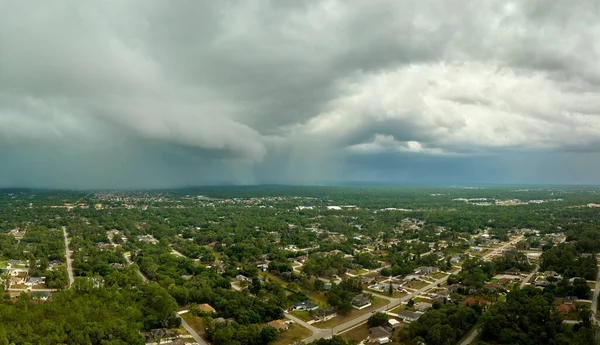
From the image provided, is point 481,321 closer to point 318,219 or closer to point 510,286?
point 510,286

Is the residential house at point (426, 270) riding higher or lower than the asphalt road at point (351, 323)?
higher

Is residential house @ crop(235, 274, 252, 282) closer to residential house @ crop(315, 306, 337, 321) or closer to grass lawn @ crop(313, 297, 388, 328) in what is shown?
residential house @ crop(315, 306, 337, 321)

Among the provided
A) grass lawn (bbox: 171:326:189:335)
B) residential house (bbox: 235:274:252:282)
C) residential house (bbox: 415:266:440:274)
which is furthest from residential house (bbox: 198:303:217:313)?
residential house (bbox: 415:266:440:274)

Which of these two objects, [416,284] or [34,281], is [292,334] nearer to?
[416,284]

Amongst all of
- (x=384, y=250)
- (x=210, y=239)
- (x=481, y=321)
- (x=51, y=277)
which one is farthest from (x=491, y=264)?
(x=51, y=277)

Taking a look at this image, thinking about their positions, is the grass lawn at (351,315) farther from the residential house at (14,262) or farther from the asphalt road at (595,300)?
the residential house at (14,262)

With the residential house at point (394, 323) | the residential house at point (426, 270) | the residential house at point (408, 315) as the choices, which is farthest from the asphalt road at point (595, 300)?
the residential house at point (426, 270)

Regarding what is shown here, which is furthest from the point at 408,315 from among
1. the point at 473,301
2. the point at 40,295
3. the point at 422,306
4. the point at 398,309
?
the point at 40,295
